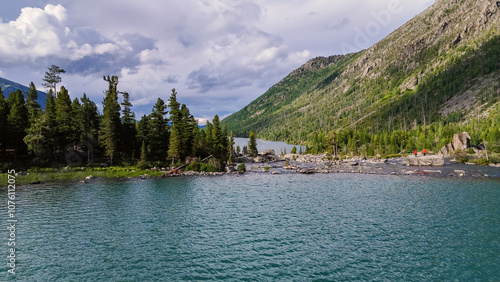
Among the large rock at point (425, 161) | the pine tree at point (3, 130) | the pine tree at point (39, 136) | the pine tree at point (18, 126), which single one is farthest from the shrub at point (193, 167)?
the large rock at point (425, 161)

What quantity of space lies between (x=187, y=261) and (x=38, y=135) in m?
78.6

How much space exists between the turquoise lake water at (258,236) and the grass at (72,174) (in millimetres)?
17625

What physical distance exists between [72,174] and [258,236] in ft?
222

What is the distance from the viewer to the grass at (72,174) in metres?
67.2

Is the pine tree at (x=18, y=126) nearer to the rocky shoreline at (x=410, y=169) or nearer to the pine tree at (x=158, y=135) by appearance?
the pine tree at (x=158, y=135)

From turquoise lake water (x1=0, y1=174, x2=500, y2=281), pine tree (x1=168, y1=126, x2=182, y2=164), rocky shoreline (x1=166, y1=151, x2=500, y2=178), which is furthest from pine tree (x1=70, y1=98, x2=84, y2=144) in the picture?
turquoise lake water (x1=0, y1=174, x2=500, y2=281)

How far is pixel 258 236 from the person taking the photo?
29.5 meters

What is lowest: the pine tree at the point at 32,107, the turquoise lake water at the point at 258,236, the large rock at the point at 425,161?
the turquoise lake water at the point at 258,236

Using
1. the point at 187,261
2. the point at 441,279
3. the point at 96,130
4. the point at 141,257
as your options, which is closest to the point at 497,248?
the point at 441,279

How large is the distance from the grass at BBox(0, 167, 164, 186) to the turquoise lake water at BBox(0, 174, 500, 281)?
17.6 meters

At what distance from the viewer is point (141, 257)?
965 inches

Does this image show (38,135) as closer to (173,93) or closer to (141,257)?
(173,93)

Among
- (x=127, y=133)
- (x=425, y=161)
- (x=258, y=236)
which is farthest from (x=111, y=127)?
(x=425, y=161)

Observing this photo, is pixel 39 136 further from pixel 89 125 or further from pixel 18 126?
pixel 89 125
